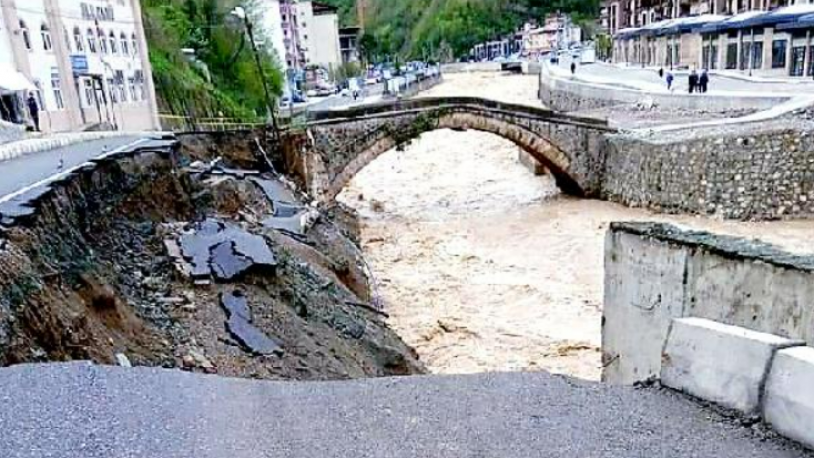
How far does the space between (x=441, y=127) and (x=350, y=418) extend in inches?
836

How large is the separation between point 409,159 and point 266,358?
28.9 metres

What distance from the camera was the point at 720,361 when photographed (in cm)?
352

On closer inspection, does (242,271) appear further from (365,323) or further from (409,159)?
(409,159)

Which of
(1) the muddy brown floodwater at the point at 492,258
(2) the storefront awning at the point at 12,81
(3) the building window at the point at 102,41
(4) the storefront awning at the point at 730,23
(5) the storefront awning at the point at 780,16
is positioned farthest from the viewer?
(4) the storefront awning at the point at 730,23

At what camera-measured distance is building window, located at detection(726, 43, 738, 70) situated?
36.0 metres

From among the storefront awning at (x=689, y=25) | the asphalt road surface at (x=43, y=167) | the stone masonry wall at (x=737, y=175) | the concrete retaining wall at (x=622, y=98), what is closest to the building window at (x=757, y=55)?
the storefront awning at (x=689, y=25)

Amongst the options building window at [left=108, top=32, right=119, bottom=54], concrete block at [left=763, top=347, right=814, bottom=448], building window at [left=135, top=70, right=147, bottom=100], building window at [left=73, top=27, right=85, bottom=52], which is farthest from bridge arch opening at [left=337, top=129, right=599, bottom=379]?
building window at [left=73, top=27, right=85, bottom=52]

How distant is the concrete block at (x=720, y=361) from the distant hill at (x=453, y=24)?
85.0 metres

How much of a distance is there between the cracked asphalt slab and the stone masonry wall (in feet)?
59.4

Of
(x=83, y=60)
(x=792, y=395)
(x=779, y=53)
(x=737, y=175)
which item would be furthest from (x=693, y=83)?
(x=792, y=395)

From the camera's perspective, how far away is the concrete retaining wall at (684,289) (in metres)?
5.26

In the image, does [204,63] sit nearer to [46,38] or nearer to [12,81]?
[46,38]

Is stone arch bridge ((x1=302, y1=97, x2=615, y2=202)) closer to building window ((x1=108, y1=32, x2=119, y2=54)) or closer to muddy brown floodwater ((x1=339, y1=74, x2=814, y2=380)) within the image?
muddy brown floodwater ((x1=339, y1=74, x2=814, y2=380))

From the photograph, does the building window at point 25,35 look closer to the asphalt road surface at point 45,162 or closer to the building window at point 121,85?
the building window at point 121,85
